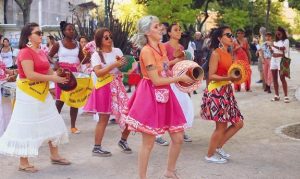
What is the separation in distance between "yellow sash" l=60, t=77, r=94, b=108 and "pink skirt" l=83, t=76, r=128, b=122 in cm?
162

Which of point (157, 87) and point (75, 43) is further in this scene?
point (75, 43)

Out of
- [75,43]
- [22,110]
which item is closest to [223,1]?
[75,43]

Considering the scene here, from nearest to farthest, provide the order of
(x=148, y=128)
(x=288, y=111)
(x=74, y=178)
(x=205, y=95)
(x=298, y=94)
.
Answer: (x=148, y=128)
(x=74, y=178)
(x=205, y=95)
(x=288, y=111)
(x=298, y=94)

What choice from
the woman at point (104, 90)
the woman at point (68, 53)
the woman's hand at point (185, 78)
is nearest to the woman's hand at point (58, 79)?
the woman at point (104, 90)

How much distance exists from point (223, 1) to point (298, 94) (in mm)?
29675

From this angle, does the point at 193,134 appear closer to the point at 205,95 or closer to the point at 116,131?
the point at 116,131

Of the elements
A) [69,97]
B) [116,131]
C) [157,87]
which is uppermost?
[157,87]

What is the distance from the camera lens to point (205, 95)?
6.17m

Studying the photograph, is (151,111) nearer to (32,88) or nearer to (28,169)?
(32,88)

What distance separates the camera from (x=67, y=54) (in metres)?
8.12

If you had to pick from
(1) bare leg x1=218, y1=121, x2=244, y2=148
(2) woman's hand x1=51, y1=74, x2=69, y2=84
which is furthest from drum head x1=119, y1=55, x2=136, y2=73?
(1) bare leg x1=218, y1=121, x2=244, y2=148

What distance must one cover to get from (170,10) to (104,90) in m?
25.4

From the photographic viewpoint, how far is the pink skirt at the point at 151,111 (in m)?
4.88

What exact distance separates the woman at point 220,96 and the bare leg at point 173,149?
0.96 meters
